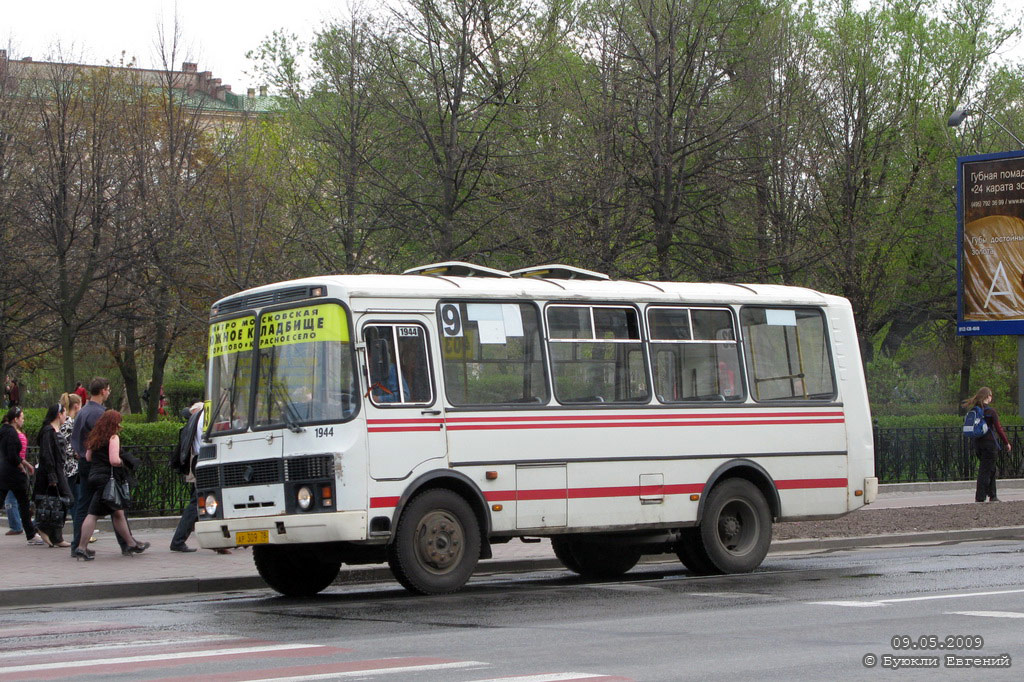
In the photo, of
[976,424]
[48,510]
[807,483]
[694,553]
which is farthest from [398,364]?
[976,424]

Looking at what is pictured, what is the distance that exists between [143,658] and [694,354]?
733 cm

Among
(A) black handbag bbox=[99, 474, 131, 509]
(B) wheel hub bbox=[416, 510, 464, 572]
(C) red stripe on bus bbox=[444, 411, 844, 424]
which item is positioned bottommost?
(B) wheel hub bbox=[416, 510, 464, 572]

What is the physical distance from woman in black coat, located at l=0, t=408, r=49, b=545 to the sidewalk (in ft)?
1.34

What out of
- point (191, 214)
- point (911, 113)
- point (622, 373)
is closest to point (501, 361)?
point (622, 373)

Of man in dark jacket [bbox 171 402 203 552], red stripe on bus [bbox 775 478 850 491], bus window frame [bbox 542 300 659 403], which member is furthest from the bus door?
man in dark jacket [bbox 171 402 203 552]

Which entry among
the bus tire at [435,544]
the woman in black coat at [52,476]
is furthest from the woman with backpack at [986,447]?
the woman in black coat at [52,476]

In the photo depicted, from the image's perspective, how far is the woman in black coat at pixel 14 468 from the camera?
1741 cm

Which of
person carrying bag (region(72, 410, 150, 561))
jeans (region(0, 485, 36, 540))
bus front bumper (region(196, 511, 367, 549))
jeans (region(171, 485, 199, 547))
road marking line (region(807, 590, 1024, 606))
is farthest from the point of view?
jeans (region(0, 485, 36, 540))

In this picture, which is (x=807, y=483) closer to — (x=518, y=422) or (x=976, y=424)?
(x=518, y=422)

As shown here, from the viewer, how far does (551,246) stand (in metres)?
25.7

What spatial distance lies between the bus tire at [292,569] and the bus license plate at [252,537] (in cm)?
59

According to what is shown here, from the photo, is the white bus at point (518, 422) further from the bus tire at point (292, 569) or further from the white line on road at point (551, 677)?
the white line on road at point (551, 677)

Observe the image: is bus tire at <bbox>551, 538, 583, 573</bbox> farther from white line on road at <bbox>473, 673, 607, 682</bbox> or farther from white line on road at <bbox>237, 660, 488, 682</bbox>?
white line on road at <bbox>473, 673, 607, 682</bbox>

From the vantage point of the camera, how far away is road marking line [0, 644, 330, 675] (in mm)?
8508
